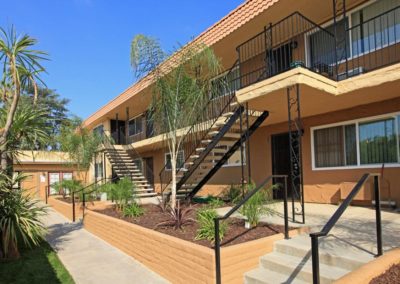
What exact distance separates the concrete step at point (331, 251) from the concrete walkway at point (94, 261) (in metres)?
2.36

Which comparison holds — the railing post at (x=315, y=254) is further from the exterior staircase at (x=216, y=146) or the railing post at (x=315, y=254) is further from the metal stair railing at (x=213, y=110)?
the metal stair railing at (x=213, y=110)

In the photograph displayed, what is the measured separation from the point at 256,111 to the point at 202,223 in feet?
15.5

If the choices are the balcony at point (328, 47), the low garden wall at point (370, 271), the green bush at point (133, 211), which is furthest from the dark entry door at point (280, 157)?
the low garden wall at point (370, 271)

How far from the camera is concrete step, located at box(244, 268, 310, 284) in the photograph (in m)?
4.90

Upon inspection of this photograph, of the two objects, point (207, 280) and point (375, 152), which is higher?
point (375, 152)

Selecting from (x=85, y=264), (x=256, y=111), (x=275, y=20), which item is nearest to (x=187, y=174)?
(x=256, y=111)

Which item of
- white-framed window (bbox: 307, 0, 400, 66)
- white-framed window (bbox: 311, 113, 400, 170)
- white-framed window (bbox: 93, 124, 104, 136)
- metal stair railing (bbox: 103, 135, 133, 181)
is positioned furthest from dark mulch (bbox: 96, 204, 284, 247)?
white-framed window (bbox: 93, 124, 104, 136)

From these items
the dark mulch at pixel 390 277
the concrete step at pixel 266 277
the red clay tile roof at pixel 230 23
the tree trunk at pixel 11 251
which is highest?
the red clay tile roof at pixel 230 23

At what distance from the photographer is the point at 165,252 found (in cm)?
645

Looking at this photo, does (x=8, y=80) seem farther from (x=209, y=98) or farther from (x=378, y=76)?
(x=378, y=76)

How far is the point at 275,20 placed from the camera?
10.2 metres

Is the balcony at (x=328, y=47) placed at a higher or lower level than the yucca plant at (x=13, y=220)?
higher

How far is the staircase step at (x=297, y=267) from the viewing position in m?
4.58

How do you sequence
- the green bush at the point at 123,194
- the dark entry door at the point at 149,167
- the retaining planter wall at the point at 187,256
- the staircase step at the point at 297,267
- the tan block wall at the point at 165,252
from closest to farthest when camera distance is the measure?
the staircase step at the point at 297,267 → the retaining planter wall at the point at 187,256 → the tan block wall at the point at 165,252 → the green bush at the point at 123,194 → the dark entry door at the point at 149,167
